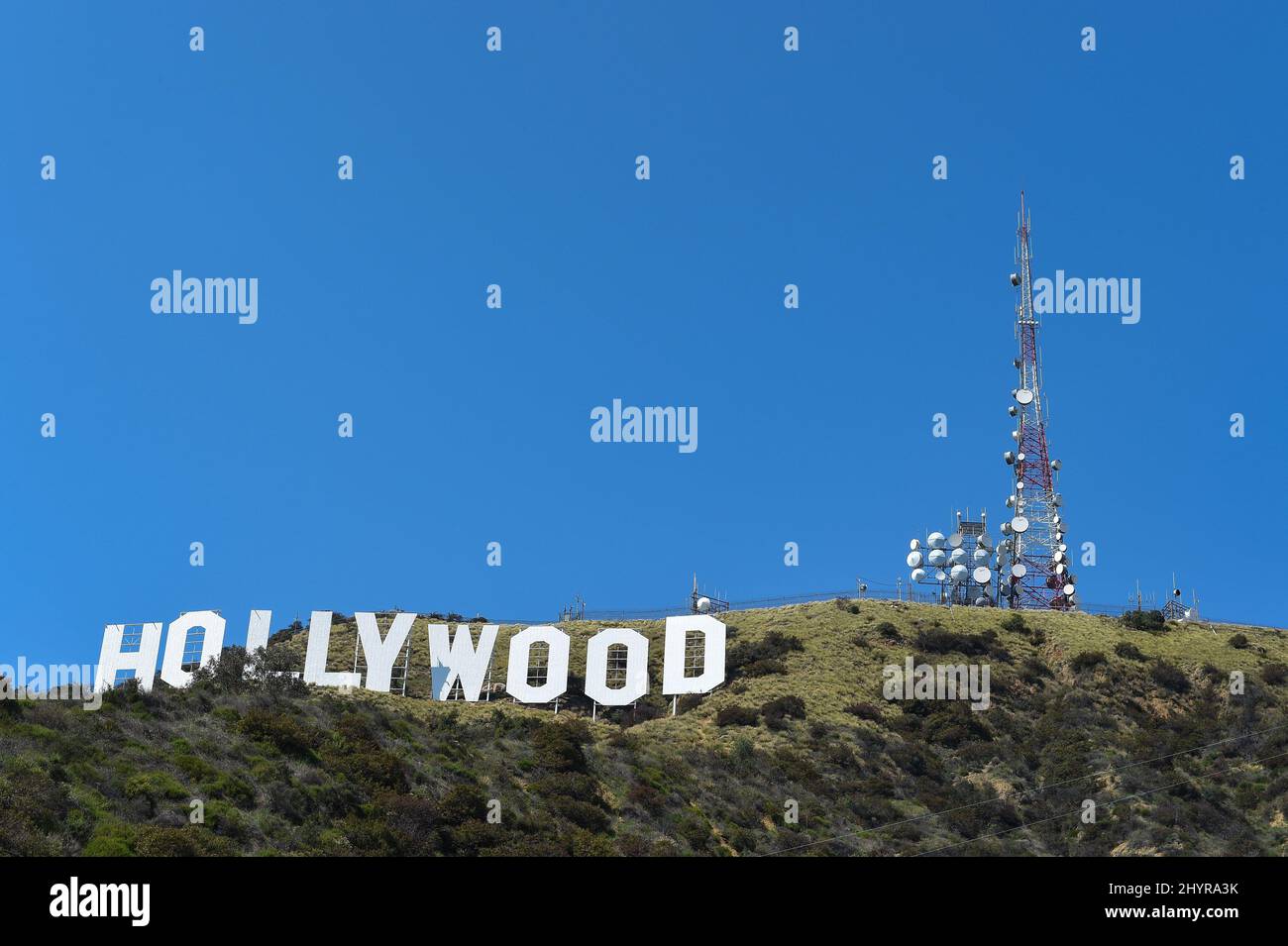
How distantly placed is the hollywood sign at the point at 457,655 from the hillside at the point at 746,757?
60.4 inches

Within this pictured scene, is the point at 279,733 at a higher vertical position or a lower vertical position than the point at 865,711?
lower

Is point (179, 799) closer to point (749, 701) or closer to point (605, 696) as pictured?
point (605, 696)

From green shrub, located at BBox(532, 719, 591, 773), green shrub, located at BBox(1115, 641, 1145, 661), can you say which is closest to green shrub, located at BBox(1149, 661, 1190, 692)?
green shrub, located at BBox(1115, 641, 1145, 661)

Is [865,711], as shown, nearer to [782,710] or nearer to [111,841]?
[782,710]

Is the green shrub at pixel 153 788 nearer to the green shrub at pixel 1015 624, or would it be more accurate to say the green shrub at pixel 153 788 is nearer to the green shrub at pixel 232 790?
the green shrub at pixel 232 790

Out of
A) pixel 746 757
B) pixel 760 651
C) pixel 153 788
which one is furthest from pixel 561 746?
pixel 760 651

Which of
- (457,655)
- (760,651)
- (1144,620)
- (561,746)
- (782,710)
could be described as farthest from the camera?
(1144,620)

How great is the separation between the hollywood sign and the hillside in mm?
1534

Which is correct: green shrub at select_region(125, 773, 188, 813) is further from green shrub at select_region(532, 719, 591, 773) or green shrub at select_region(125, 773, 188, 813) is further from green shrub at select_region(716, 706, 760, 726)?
green shrub at select_region(716, 706, 760, 726)

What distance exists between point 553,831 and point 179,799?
435 inches

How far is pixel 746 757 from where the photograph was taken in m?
51.8

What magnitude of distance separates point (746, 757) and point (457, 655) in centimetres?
1232
